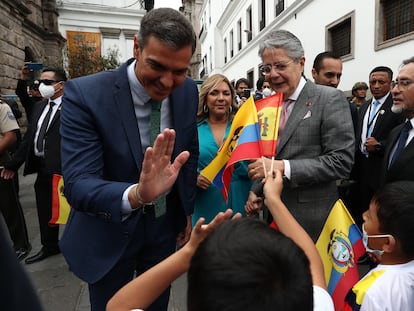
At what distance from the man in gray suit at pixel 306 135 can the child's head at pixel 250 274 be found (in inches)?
39.0

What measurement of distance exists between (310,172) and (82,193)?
1131mm

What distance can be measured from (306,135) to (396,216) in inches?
23.8

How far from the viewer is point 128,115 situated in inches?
59.3

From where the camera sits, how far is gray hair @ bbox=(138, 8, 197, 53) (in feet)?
4.46

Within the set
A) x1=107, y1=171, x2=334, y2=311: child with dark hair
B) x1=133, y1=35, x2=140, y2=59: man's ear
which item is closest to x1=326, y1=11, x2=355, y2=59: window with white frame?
x1=133, y1=35, x2=140, y2=59: man's ear

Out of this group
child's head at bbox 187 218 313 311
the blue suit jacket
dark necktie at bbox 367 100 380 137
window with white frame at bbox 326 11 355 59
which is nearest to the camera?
child's head at bbox 187 218 313 311

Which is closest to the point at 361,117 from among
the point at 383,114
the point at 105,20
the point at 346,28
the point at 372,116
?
the point at 372,116

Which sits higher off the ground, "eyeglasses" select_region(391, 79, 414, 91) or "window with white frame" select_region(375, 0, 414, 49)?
"window with white frame" select_region(375, 0, 414, 49)

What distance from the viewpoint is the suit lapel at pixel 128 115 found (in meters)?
1.50

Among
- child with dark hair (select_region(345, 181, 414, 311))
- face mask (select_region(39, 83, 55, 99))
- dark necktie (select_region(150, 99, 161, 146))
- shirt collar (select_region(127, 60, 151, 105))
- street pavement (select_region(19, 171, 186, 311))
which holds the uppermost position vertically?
face mask (select_region(39, 83, 55, 99))

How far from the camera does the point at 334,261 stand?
67.4 inches

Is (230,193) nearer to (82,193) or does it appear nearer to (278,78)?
(278,78)

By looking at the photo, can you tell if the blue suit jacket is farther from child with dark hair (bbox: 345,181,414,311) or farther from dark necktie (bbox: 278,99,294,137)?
child with dark hair (bbox: 345,181,414,311)

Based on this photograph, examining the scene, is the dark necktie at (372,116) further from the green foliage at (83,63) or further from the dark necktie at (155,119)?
the green foliage at (83,63)
